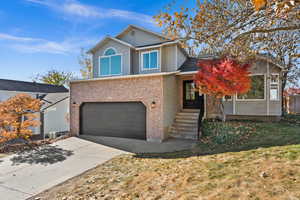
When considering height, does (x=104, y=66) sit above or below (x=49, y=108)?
above

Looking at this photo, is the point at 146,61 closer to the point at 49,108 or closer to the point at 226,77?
the point at 226,77

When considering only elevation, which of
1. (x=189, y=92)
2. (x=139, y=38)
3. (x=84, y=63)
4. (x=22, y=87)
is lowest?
(x=189, y=92)

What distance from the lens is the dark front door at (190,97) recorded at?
12.1 m

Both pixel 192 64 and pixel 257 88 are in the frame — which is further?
pixel 192 64

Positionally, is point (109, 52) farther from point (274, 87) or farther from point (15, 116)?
point (274, 87)

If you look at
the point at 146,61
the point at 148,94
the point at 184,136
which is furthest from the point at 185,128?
the point at 146,61

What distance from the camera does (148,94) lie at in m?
9.36

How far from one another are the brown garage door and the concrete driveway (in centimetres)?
181

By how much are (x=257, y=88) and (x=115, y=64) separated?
10.8 m

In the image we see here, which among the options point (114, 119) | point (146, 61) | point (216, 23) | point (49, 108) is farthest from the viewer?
point (49, 108)

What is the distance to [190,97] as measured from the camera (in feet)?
40.3

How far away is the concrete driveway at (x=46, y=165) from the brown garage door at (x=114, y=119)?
1.81m

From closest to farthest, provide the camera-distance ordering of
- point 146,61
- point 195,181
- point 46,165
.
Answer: point 195,181
point 46,165
point 146,61

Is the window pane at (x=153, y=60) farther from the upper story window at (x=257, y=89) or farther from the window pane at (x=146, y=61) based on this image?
the upper story window at (x=257, y=89)
